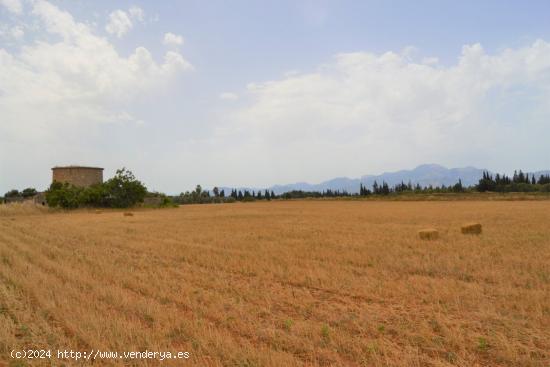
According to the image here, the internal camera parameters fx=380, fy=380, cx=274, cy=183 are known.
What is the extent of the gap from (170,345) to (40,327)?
2.41m

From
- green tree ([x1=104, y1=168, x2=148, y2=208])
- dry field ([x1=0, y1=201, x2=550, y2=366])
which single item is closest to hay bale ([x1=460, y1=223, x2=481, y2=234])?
dry field ([x1=0, y1=201, x2=550, y2=366])

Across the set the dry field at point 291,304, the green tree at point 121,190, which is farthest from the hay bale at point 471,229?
the green tree at point 121,190

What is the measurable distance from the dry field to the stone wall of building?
5271 centimetres

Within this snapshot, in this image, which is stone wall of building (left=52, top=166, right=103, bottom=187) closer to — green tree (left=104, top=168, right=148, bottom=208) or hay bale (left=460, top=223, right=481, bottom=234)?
green tree (left=104, top=168, right=148, bottom=208)

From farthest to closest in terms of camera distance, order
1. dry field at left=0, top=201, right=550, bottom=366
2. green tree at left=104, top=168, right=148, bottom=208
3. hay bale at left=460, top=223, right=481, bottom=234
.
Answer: green tree at left=104, top=168, right=148, bottom=208 < hay bale at left=460, top=223, right=481, bottom=234 < dry field at left=0, top=201, right=550, bottom=366

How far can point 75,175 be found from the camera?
2445 inches

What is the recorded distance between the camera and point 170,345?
17.8 ft

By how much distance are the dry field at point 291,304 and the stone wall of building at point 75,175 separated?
52.7m

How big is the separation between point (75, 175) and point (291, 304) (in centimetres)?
6388

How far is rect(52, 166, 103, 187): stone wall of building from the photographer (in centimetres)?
6175

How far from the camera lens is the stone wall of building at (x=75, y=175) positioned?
203 feet

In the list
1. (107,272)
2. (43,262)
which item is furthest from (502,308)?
(43,262)

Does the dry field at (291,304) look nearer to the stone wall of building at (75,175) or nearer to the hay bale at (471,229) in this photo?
the hay bale at (471,229)

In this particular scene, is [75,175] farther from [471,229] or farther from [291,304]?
[291,304]
